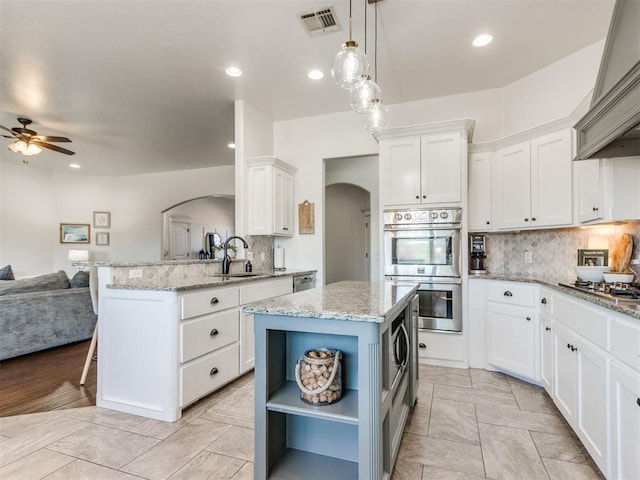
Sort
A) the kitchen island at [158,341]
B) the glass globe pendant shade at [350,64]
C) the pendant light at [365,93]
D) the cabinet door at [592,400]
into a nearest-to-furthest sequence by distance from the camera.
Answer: the cabinet door at [592,400] → the glass globe pendant shade at [350,64] → the pendant light at [365,93] → the kitchen island at [158,341]

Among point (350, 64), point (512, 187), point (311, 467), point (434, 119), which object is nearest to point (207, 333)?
point (311, 467)

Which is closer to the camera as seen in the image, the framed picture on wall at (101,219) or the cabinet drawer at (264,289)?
the cabinet drawer at (264,289)

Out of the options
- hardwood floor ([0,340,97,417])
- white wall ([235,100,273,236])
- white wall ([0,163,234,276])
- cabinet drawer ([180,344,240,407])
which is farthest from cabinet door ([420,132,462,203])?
Answer: white wall ([0,163,234,276])

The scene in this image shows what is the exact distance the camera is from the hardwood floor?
2.64 m

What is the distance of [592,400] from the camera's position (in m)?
1.77

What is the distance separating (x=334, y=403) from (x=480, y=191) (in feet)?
9.57

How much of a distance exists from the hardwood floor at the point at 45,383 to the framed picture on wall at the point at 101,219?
15.3 feet

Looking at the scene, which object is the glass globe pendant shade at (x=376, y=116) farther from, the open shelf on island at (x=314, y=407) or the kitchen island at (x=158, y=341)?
the open shelf on island at (x=314, y=407)

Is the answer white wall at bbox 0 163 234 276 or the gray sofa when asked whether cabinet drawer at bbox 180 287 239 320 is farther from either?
white wall at bbox 0 163 234 276

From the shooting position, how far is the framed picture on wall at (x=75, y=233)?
7.69 metres

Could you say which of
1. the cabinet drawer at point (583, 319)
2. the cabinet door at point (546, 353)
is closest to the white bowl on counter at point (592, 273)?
the cabinet drawer at point (583, 319)

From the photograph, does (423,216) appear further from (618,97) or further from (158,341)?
(158,341)

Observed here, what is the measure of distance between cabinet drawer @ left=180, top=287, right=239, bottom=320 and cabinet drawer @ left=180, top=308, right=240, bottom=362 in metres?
0.05

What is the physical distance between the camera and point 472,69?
344 centimetres
